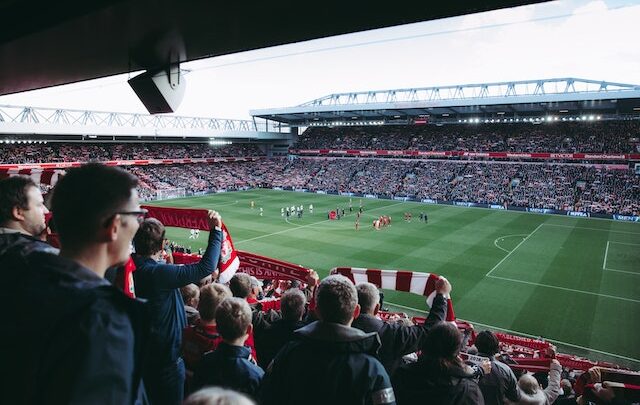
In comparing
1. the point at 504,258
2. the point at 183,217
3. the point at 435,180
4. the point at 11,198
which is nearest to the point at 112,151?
the point at 435,180

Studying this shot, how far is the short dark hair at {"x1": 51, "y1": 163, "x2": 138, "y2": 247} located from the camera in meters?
1.76

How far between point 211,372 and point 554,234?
33619mm

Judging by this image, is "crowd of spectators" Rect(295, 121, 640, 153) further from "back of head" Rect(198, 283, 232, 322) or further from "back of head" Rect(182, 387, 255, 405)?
"back of head" Rect(182, 387, 255, 405)

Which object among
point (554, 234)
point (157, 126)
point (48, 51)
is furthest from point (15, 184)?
point (157, 126)

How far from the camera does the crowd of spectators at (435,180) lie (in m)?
43.4

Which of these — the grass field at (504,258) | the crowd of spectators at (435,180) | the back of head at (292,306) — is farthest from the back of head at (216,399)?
the crowd of spectators at (435,180)

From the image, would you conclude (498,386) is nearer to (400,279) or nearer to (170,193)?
(400,279)

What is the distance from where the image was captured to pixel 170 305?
3893 millimetres

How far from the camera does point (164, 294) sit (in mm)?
3887

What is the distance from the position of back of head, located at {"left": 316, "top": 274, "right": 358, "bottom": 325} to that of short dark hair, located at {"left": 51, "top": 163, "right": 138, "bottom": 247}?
150 cm

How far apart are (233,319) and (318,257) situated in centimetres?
2101

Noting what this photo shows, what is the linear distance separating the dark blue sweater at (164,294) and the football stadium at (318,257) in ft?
A: 0.07

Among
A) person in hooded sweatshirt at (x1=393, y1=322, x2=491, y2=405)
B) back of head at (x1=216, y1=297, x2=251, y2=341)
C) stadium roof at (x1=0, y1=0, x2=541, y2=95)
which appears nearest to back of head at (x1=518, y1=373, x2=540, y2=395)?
person in hooded sweatshirt at (x1=393, y1=322, x2=491, y2=405)

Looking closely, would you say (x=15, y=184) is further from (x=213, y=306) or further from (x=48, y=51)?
(x=48, y=51)
